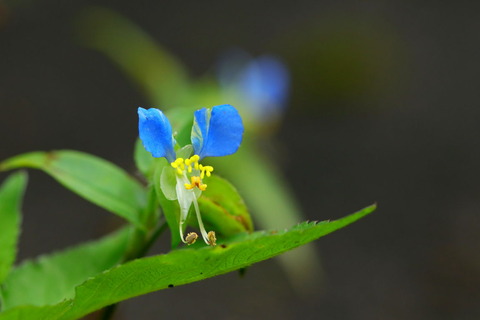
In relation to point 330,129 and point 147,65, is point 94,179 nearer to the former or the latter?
point 147,65

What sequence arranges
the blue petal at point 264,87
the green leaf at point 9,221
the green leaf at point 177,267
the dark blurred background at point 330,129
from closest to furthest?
the green leaf at point 177,267 → the green leaf at point 9,221 → the blue petal at point 264,87 → the dark blurred background at point 330,129

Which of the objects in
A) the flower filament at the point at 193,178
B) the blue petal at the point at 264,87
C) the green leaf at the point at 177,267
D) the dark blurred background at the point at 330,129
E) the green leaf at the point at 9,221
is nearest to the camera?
the green leaf at the point at 177,267

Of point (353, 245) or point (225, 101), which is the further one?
point (353, 245)

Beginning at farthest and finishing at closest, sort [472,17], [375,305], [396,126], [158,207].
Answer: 1. [472,17]
2. [396,126]
3. [375,305]
4. [158,207]

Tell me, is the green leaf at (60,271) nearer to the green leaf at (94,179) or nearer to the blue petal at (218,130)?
the green leaf at (94,179)

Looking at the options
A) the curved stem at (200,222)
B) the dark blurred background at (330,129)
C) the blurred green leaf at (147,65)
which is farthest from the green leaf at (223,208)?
the dark blurred background at (330,129)

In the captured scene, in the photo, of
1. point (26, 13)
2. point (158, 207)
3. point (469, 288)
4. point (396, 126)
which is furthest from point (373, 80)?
point (158, 207)

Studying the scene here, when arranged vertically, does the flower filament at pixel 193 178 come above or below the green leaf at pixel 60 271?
above

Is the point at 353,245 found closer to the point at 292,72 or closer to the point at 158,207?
the point at 292,72
